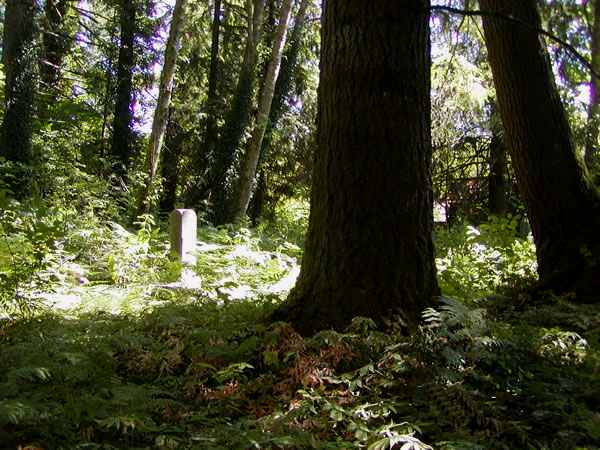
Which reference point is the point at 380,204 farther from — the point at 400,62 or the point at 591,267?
the point at 591,267

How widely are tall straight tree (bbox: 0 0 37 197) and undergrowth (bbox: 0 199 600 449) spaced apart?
34.6 ft

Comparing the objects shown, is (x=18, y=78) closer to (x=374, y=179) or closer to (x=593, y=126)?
(x=374, y=179)

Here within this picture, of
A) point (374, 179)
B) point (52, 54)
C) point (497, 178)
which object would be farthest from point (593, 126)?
point (52, 54)

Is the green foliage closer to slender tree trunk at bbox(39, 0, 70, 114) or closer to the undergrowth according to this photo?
the undergrowth

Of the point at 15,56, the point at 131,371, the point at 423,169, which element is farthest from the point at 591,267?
the point at 15,56

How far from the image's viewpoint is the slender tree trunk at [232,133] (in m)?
17.8

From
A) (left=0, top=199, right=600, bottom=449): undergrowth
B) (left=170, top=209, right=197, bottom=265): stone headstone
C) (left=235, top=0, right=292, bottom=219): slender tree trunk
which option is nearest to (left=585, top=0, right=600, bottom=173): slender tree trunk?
(left=0, top=199, right=600, bottom=449): undergrowth

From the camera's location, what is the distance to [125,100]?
58.1 feet

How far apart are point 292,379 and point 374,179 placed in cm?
A: 161

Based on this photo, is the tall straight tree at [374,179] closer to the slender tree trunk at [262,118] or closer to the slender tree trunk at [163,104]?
the slender tree trunk at [163,104]

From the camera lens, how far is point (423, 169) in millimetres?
4035

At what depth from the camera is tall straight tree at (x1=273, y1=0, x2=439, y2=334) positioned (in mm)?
3877

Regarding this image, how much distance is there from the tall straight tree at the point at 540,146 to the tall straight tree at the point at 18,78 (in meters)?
12.0

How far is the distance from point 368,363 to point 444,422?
2.45 feet
